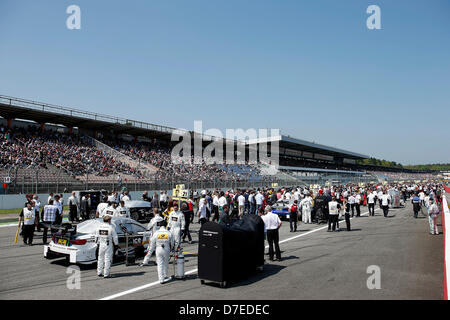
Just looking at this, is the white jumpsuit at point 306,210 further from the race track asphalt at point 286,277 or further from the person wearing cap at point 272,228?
the person wearing cap at point 272,228

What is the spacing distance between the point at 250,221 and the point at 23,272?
6139 mm

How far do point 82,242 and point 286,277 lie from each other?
18.2ft

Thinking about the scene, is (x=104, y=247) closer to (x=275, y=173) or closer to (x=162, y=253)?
(x=162, y=253)

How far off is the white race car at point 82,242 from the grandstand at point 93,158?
15387 mm

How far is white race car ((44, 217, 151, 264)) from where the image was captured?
28.8 feet

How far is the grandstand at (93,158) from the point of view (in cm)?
2498

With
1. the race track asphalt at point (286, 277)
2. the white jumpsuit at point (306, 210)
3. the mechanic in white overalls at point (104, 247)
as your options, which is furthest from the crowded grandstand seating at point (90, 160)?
the mechanic in white overalls at point (104, 247)

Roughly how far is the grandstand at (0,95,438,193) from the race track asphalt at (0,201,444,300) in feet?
43.9
